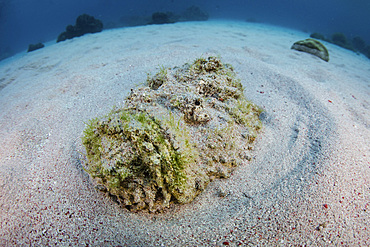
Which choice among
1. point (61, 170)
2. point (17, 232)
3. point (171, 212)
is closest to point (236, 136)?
point (171, 212)

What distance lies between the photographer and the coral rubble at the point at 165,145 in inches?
66.5

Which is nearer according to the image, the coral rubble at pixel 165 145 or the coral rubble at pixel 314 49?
the coral rubble at pixel 165 145

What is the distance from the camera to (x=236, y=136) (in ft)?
7.80

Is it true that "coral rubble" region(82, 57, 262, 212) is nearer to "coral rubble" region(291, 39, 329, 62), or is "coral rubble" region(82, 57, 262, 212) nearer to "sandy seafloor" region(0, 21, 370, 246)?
"sandy seafloor" region(0, 21, 370, 246)

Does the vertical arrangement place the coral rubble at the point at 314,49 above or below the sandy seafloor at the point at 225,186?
above

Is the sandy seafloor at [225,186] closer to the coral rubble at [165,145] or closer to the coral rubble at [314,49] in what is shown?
the coral rubble at [165,145]

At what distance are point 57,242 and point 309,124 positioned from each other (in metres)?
3.80

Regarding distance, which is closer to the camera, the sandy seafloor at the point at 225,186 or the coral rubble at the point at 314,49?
the sandy seafloor at the point at 225,186

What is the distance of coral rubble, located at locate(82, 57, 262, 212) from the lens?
169 cm

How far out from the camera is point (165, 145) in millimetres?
1737

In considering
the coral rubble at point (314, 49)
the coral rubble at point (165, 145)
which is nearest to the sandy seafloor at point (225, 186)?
the coral rubble at point (165, 145)

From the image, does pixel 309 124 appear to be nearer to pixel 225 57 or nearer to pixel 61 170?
pixel 225 57

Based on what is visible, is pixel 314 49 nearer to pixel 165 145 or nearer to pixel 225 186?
pixel 225 186

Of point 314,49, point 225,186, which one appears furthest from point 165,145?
point 314,49
